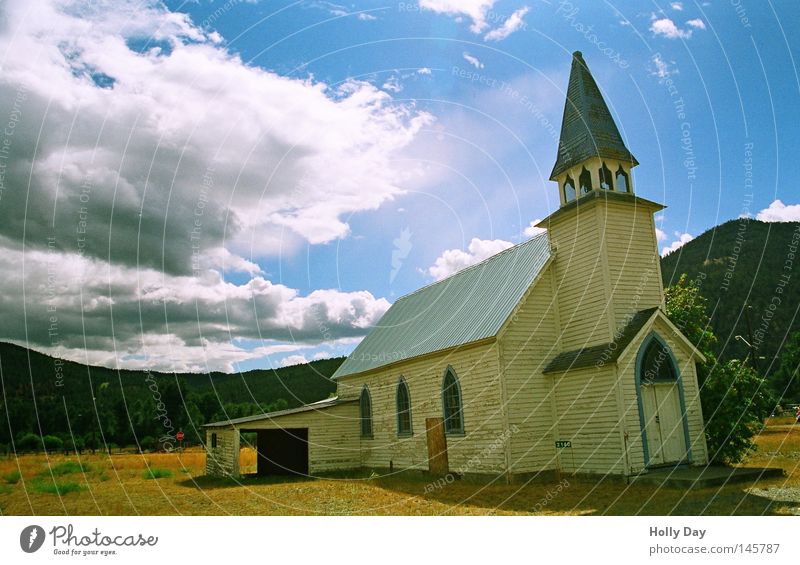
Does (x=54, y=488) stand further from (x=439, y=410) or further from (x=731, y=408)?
(x=731, y=408)

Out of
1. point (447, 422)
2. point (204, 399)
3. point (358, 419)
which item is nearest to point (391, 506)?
point (447, 422)

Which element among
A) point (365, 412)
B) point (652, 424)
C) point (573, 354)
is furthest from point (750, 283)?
point (652, 424)

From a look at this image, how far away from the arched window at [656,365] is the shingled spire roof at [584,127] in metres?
6.27

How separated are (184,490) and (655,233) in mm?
18515

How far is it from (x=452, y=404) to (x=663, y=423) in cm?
671

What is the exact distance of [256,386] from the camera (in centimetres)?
8700

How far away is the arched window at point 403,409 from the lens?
22.7 metres

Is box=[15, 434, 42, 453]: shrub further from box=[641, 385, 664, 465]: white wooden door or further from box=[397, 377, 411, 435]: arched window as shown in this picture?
box=[641, 385, 664, 465]: white wooden door

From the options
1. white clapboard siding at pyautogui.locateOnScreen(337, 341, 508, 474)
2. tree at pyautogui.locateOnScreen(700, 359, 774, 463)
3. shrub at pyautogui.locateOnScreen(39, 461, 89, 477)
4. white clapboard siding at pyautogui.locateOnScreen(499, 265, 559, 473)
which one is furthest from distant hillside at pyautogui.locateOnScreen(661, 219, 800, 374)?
shrub at pyautogui.locateOnScreen(39, 461, 89, 477)

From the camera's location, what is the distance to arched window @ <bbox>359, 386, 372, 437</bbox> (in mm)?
26031

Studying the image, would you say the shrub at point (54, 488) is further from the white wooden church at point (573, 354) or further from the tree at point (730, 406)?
the tree at point (730, 406)

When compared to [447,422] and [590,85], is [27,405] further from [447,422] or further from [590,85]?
[590,85]

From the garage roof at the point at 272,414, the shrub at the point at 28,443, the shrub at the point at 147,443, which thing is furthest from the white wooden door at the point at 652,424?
the shrub at the point at 147,443
